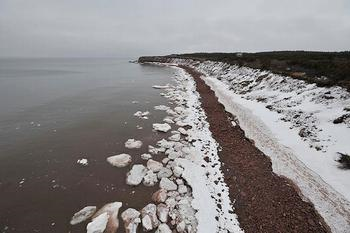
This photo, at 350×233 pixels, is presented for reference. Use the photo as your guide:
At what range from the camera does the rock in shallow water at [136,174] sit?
375 inches

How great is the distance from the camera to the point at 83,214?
25.3ft

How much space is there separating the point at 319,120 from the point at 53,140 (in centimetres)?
1727

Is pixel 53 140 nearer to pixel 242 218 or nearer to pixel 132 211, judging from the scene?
pixel 132 211

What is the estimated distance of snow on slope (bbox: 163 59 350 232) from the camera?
27.9 feet

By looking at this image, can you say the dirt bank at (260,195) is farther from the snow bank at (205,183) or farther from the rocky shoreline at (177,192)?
the rocky shoreline at (177,192)

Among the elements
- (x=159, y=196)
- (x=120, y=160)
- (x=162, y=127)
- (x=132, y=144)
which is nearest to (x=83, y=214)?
(x=159, y=196)

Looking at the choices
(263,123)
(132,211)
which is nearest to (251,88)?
(263,123)

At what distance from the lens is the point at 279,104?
63.7ft

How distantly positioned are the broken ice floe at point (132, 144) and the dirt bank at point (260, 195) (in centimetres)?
493

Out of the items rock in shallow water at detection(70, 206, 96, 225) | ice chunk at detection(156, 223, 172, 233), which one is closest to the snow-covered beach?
ice chunk at detection(156, 223, 172, 233)

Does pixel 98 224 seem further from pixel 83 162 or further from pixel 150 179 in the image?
pixel 83 162

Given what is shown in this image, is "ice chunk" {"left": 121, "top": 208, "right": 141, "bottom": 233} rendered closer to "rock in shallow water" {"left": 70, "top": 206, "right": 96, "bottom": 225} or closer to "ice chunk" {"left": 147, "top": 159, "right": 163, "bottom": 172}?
"rock in shallow water" {"left": 70, "top": 206, "right": 96, "bottom": 225}

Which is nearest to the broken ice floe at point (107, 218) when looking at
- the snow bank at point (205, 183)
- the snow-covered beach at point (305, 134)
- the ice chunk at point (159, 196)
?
the ice chunk at point (159, 196)

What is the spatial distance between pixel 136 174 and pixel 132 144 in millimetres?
3468
